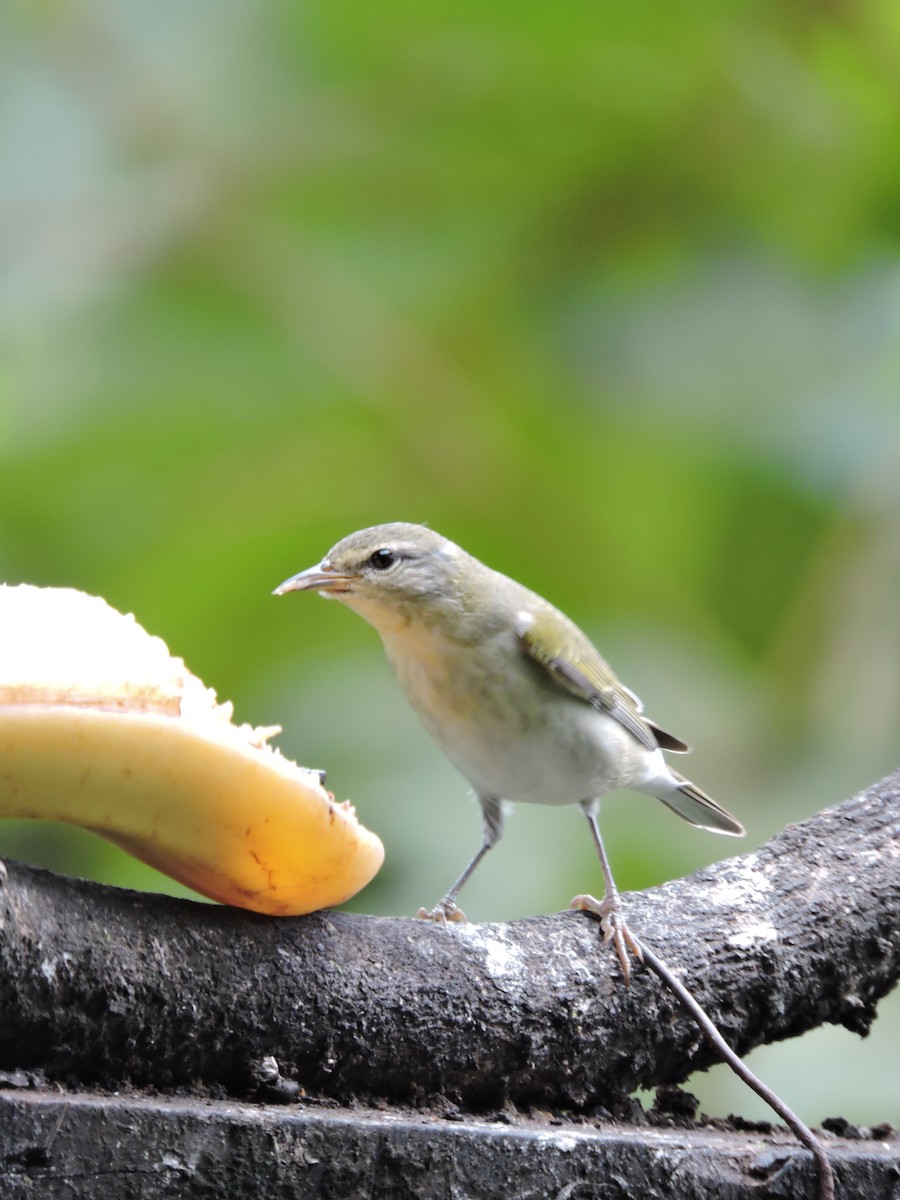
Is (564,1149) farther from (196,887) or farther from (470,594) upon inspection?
(470,594)

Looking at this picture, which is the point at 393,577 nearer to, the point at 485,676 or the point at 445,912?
the point at 485,676

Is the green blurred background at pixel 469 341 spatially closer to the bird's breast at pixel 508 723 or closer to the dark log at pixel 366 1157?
the bird's breast at pixel 508 723

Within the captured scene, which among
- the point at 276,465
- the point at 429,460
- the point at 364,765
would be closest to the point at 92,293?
the point at 276,465

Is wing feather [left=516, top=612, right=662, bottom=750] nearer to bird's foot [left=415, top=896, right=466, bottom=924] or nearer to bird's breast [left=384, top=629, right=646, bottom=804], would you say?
bird's breast [left=384, top=629, right=646, bottom=804]

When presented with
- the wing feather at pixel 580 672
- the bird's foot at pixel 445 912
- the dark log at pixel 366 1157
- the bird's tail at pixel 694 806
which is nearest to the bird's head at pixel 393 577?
the wing feather at pixel 580 672

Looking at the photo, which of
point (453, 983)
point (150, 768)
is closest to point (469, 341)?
point (453, 983)
